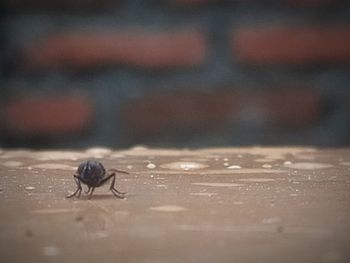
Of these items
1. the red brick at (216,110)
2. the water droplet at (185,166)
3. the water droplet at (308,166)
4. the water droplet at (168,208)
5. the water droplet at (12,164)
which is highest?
the red brick at (216,110)

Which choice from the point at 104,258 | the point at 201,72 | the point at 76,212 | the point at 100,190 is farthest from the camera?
the point at 201,72

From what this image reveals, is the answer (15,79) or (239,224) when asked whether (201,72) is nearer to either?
(15,79)

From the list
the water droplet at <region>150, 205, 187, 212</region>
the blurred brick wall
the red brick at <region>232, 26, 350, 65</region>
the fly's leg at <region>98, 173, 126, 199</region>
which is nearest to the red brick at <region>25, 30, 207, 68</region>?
the blurred brick wall

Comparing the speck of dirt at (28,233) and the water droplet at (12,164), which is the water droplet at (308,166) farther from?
the speck of dirt at (28,233)

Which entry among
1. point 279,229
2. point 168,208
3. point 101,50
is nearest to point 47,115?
point 101,50

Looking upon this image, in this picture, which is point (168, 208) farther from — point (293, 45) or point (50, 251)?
point (293, 45)

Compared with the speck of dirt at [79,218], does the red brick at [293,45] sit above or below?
above

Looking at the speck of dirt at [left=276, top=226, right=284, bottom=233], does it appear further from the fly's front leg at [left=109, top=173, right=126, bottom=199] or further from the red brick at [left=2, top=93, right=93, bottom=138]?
the red brick at [left=2, top=93, right=93, bottom=138]

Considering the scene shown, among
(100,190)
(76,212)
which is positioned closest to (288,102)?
(100,190)

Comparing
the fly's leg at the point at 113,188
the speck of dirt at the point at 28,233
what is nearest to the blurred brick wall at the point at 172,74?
the fly's leg at the point at 113,188
